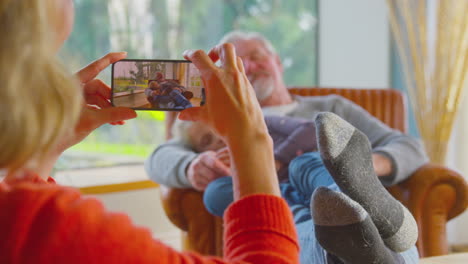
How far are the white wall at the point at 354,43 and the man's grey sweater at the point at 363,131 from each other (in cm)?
143

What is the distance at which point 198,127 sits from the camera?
206cm

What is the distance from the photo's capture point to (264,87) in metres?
2.16

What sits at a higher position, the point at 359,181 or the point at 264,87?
the point at 264,87

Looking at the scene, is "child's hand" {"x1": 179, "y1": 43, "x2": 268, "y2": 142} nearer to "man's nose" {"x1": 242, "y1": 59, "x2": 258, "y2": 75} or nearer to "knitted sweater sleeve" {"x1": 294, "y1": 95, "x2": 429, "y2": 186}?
"knitted sweater sleeve" {"x1": 294, "y1": 95, "x2": 429, "y2": 186}

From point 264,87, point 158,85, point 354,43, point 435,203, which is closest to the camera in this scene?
point 158,85

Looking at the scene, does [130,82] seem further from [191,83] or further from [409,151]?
[409,151]

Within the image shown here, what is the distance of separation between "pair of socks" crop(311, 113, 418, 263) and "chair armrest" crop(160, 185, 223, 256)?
2.68ft

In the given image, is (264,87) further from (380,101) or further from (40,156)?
(40,156)

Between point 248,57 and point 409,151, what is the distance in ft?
2.38

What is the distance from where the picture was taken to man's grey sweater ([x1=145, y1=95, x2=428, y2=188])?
6.01 ft

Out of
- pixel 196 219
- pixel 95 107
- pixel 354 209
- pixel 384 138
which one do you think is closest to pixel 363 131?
pixel 384 138

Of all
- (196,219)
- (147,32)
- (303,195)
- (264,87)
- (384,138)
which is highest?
(147,32)

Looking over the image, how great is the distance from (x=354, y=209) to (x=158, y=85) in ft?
1.43

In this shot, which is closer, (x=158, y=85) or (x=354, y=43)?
(x=158, y=85)
